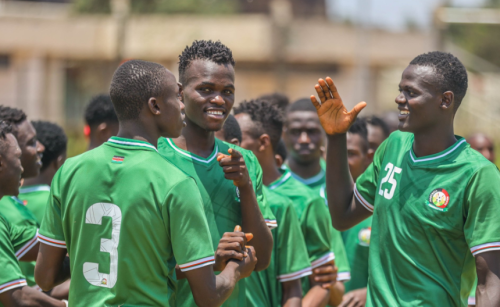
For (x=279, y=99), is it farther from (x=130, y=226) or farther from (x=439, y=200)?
(x=130, y=226)

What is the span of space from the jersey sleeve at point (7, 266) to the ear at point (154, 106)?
120cm

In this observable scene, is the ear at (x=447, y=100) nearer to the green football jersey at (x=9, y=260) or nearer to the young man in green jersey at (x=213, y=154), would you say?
the young man in green jersey at (x=213, y=154)

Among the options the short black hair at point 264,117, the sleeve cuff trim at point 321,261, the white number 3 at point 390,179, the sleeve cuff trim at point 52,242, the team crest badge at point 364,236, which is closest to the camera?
the sleeve cuff trim at point 52,242

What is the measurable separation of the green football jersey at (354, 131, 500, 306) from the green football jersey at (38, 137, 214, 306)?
3.69ft

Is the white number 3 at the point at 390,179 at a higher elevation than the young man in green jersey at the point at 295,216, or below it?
higher

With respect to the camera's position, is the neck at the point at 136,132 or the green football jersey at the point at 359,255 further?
the green football jersey at the point at 359,255

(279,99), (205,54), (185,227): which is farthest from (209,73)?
(279,99)

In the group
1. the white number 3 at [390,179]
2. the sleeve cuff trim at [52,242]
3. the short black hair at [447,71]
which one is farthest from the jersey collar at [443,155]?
the sleeve cuff trim at [52,242]

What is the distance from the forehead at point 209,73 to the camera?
11.3 ft

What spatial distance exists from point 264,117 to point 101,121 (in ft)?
5.50

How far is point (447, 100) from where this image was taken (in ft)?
11.3

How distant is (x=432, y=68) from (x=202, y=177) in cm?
141

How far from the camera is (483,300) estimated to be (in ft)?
10.2

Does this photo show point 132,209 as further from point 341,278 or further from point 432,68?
point 341,278
